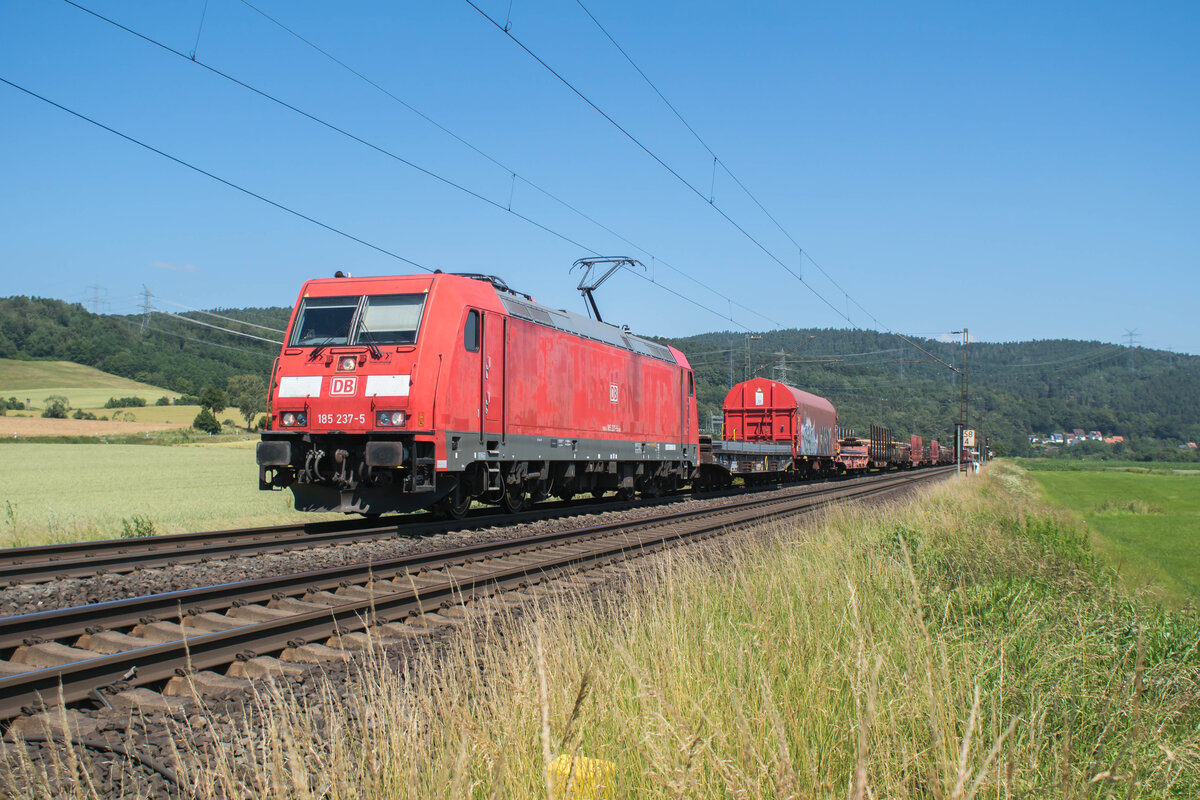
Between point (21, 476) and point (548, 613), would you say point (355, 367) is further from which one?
point (21, 476)

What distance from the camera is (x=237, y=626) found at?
22.0ft

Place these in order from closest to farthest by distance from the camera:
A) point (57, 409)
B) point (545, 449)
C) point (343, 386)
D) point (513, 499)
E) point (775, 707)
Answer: point (775, 707)
point (343, 386)
point (545, 449)
point (513, 499)
point (57, 409)

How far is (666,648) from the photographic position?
15.3 ft

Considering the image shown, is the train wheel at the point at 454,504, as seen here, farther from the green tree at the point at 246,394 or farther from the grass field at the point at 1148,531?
the green tree at the point at 246,394

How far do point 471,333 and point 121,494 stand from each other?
59.1ft

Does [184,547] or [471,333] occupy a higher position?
[471,333]

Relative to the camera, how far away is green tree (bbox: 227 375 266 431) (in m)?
89.4

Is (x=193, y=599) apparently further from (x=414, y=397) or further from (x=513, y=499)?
(x=513, y=499)

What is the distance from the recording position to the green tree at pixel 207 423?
78.7 metres

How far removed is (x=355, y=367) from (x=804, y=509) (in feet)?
38.9

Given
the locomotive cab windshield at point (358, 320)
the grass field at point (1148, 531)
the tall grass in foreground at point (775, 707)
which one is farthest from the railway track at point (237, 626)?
the grass field at point (1148, 531)

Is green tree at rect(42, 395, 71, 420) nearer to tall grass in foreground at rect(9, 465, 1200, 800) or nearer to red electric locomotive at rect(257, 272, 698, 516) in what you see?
red electric locomotive at rect(257, 272, 698, 516)

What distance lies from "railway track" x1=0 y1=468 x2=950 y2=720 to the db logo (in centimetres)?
385

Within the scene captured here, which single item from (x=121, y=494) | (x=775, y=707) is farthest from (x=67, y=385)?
(x=775, y=707)
